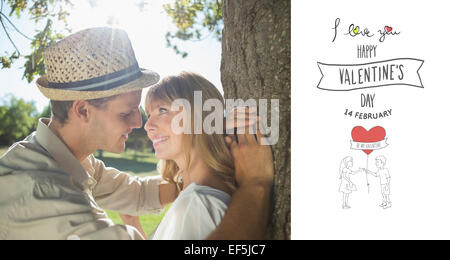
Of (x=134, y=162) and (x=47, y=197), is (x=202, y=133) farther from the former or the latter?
(x=134, y=162)

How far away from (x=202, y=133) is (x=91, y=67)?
31.2 inches

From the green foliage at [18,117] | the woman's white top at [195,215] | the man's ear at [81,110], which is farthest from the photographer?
the green foliage at [18,117]

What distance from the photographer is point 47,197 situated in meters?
1.96

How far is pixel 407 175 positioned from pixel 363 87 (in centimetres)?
53

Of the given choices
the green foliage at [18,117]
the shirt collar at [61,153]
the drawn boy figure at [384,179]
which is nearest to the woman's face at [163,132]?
the shirt collar at [61,153]

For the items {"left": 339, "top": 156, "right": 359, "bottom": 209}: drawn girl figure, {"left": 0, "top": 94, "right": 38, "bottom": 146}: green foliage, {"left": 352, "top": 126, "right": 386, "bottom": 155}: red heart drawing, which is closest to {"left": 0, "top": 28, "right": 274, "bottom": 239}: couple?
{"left": 339, "top": 156, "right": 359, "bottom": 209}: drawn girl figure

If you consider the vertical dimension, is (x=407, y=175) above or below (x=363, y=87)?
below

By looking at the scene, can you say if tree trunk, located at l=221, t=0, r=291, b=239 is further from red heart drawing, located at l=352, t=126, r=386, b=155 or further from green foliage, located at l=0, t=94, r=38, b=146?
green foliage, located at l=0, t=94, r=38, b=146

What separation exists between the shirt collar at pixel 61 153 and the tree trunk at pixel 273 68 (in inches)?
44.3

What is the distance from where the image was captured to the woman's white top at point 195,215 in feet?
5.93

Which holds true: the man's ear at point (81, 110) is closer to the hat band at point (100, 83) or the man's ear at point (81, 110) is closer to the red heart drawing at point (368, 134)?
the hat band at point (100, 83)
